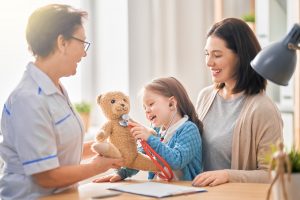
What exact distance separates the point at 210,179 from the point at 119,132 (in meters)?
0.35

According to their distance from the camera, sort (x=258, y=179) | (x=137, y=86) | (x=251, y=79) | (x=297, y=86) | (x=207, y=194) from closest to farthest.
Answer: (x=207, y=194) → (x=258, y=179) → (x=251, y=79) → (x=297, y=86) → (x=137, y=86)

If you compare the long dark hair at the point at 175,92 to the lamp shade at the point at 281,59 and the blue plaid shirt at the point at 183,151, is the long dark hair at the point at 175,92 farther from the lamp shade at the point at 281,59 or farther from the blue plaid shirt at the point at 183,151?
the lamp shade at the point at 281,59

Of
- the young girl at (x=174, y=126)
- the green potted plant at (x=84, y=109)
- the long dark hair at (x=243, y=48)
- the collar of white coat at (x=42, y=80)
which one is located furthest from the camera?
the green potted plant at (x=84, y=109)

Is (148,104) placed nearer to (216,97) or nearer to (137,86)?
(216,97)

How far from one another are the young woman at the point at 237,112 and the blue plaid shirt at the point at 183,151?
0.07m

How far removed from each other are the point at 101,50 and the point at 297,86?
128 cm

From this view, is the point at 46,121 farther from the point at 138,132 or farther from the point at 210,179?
the point at 210,179

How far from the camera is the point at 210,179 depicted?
192cm

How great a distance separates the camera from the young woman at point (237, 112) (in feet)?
6.90

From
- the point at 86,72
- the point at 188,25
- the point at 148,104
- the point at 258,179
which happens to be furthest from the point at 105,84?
the point at 258,179

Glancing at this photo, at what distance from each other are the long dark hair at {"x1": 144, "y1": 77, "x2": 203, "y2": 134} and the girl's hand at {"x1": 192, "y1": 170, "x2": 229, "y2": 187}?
1.04ft

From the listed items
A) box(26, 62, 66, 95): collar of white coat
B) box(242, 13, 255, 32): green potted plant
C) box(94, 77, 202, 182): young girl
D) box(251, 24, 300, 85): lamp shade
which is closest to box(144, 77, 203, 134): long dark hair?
box(94, 77, 202, 182): young girl

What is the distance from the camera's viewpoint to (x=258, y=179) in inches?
80.7

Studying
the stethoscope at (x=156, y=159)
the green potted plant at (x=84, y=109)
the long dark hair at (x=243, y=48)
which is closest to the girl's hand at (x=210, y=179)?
the stethoscope at (x=156, y=159)
